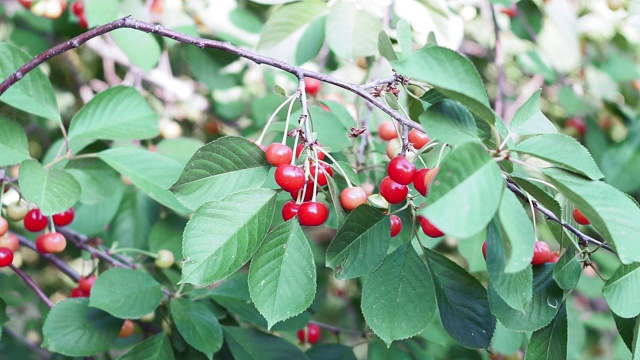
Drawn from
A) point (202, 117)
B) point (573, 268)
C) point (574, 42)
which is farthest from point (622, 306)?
point (202, 117)

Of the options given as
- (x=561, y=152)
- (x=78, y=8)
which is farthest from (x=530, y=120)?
(x=78, y=8)

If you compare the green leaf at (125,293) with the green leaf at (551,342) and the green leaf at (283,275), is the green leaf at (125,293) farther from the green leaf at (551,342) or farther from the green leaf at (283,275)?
the green leaf at (551,342)

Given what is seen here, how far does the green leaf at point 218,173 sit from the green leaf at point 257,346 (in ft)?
1.68

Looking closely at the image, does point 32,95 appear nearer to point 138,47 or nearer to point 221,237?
point 138,47

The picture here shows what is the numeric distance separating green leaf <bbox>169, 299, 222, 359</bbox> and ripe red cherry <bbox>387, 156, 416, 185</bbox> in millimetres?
564

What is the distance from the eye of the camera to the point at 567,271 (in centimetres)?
92

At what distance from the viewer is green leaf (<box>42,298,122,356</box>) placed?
1237mm

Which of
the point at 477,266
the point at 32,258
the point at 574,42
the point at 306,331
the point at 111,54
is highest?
the point at 111,54

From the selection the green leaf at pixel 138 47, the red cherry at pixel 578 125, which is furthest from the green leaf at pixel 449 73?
the red cherry at pixel 578 125

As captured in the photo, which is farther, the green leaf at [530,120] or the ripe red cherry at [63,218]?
the ripe red cherry at [63,218]

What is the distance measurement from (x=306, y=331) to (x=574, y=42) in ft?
5.13

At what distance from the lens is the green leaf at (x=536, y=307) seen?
3.07ft

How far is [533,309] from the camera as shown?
95 cm

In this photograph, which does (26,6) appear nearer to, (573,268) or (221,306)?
(221,306)
